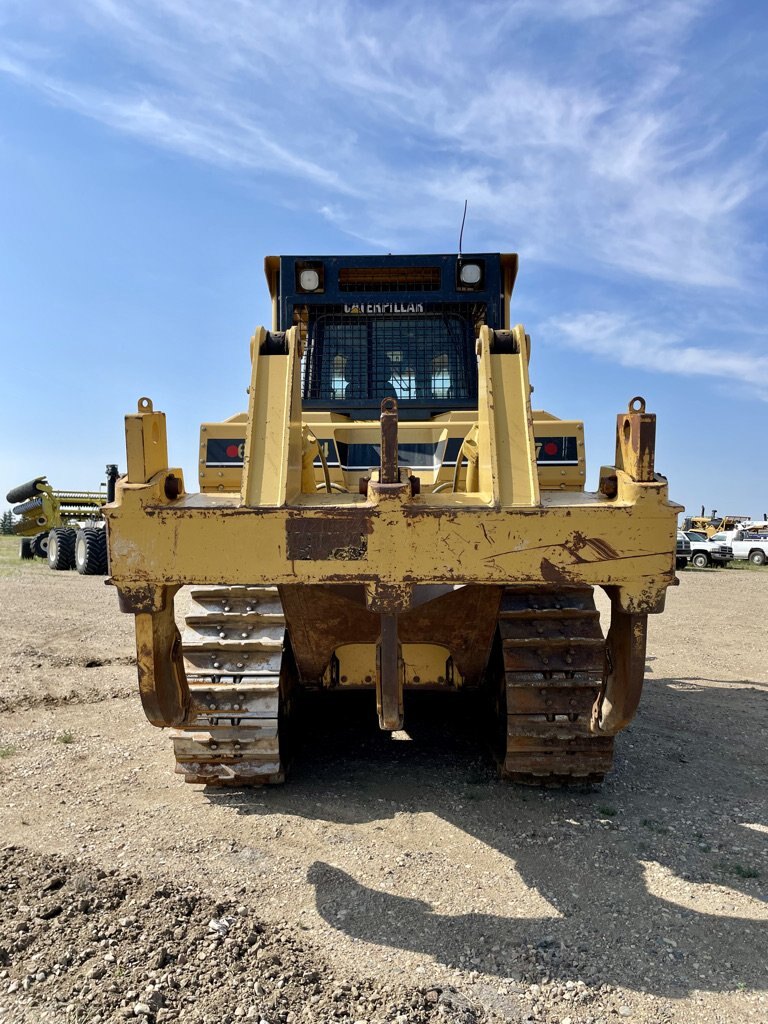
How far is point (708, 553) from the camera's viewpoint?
85.9 feet

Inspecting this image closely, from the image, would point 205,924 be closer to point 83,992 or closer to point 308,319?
point 83,992

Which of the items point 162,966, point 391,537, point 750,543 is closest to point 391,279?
point 391,537

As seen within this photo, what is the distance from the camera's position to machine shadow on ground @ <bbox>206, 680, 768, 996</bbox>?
112 inches

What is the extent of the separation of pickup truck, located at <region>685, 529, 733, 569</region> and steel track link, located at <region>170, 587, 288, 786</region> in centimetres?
2424

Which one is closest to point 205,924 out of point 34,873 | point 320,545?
point 34,873

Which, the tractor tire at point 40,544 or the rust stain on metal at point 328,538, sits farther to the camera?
the tractor tire at point 40,544

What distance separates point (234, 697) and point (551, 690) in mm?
1667

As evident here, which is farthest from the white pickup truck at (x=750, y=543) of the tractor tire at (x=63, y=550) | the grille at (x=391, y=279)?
the grille at (x=391, y=279)

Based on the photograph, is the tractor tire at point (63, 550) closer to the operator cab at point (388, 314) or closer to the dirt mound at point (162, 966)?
the operator cab at point (388, 314)

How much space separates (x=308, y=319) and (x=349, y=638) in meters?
2.44

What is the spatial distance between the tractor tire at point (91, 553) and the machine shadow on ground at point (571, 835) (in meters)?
14.7

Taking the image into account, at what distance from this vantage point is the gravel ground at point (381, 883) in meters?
2.58

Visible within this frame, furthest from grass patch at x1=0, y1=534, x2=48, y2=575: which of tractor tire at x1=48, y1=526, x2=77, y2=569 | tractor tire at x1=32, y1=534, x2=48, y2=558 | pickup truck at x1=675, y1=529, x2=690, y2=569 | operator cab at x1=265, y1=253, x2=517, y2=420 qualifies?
pickup truck at x1=675, y1=529, x2=690, y2=569

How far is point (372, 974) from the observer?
269cm
